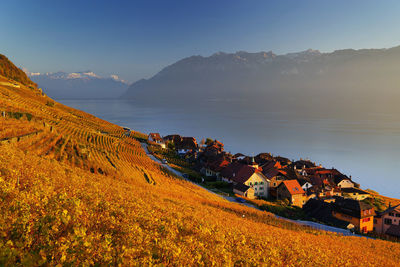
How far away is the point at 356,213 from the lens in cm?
3238

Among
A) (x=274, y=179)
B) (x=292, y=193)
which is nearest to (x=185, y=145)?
(x=274, y=179)

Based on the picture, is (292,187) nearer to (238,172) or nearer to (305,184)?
(305,184)

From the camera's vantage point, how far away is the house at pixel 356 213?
32188 millimetres

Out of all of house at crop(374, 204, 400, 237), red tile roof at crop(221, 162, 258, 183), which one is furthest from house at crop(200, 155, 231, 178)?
house at crop(374, 204, 400, 237)

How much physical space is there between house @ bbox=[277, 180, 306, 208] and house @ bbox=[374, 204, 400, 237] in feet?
36.9

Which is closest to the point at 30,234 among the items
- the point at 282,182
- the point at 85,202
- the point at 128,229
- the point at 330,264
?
the point at 128,229

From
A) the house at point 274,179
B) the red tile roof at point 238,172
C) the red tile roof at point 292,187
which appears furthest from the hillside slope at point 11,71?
the red tile roof at point 292,187

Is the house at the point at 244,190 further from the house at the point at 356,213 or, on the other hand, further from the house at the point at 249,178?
the house at the point at 356,213

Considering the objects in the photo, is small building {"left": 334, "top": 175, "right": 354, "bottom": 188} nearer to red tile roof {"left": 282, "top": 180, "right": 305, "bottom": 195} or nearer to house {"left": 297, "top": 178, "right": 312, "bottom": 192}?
house {"left": 297, "top": 178, "right": 312, "bottom": 192}

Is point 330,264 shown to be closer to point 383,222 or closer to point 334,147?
point 383,222

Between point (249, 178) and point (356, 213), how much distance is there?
16.7 metres

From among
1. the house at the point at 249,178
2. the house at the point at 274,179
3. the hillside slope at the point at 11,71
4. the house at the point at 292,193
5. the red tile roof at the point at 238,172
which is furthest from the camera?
the hillside slope at the point at 11,71

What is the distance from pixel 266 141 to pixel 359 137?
5149 cm

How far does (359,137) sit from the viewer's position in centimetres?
12156
